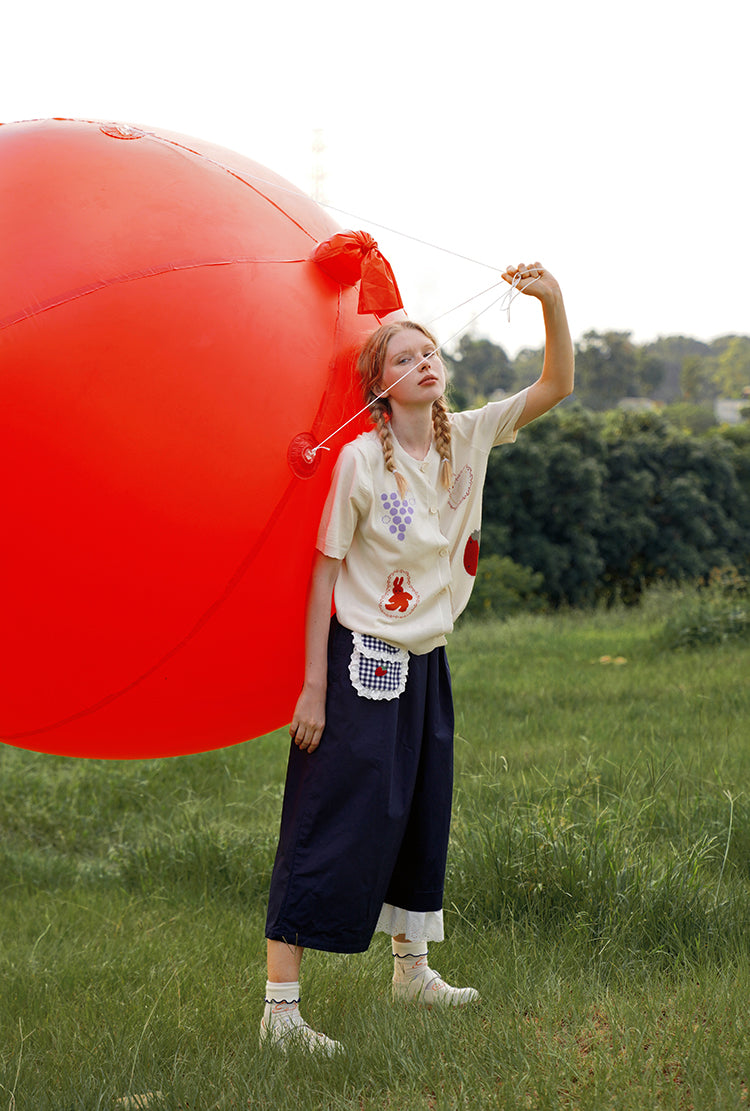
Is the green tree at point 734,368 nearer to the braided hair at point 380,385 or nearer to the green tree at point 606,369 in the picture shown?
the green tree at point 606,369

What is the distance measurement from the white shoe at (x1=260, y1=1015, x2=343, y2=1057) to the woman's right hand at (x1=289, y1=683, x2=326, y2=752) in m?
0.73

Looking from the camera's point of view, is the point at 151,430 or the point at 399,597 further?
the point at 399,597

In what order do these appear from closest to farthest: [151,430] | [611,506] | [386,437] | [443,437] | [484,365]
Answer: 1. [151,430]
2. [386,437]
3. [443,437]
4. [611,506]
5. [484,365]

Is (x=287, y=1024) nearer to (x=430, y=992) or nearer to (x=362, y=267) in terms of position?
(x=430, y=992)

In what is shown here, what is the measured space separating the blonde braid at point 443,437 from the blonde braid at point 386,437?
0.54ft

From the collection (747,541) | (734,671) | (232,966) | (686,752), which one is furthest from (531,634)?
(747,541)

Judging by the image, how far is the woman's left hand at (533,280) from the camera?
10.1ft

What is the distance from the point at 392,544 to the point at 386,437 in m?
0.28

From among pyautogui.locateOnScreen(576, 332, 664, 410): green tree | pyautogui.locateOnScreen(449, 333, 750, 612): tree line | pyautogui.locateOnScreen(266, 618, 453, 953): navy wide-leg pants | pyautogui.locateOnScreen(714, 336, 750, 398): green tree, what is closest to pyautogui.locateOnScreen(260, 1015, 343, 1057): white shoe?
pyautogui.locateOnScreen(266, 618, 453, 953): navy wide-leg pants

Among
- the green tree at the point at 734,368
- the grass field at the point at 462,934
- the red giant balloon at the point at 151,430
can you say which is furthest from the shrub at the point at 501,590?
the green tree at the point at 734,368

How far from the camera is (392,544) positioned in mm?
2924

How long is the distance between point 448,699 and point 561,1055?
98 cm

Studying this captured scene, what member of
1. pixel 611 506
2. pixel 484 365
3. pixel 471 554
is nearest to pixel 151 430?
pixel 471 554

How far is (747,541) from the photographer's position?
28906 millimetres
